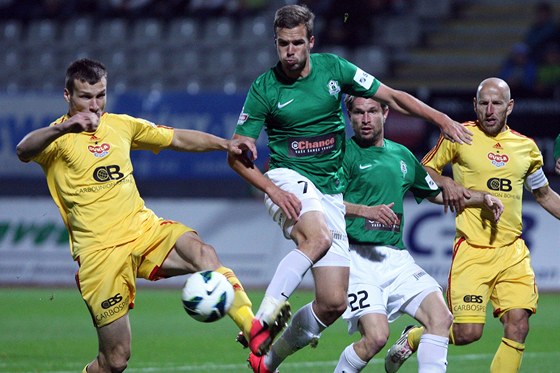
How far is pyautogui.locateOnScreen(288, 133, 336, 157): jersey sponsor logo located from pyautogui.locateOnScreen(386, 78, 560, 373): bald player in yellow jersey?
1.32 meters

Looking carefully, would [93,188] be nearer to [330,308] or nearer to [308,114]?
[308,114]

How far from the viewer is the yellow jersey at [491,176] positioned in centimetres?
852

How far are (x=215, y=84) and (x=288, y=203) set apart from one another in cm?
1513

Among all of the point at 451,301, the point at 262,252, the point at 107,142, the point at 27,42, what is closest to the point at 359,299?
the point at 451,301

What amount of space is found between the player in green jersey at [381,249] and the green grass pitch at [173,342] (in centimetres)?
181

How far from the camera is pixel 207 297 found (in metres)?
6.48

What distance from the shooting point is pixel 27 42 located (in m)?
23.8

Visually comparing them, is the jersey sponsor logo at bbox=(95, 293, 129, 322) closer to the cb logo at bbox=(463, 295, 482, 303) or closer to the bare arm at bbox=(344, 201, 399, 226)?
the bare arm at bbox=(344, 201, 399, 226)

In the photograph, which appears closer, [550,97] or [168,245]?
[168,245]

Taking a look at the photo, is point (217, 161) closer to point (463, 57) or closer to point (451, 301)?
point (463, 57)

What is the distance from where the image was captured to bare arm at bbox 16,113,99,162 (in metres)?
6.55

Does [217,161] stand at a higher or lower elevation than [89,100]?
lower

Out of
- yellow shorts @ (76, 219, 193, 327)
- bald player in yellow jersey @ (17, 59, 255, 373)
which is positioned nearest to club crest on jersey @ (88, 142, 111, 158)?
bald player in yellow jersey @ (17, 59, 255, 373)

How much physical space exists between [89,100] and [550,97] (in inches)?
419
